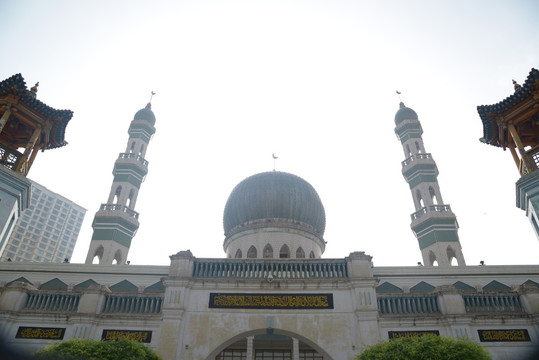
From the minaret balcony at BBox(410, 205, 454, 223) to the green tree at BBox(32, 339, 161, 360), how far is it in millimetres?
25267

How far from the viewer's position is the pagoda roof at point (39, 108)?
18.0 metres

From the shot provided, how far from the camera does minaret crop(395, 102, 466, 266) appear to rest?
93.5 ft

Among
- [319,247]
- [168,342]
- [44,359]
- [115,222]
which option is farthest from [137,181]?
[44,359]

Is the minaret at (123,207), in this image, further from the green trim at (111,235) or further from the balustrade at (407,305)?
the balustrade at (407,305)

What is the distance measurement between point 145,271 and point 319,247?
12.4 metres

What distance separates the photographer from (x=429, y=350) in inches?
414

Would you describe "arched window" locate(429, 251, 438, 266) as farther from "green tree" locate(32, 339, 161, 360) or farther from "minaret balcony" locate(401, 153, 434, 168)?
"green tree" locate(32, 339, 161, 360)

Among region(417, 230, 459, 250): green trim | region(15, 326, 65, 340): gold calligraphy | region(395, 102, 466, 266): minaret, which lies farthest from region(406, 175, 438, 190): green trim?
region(15, 326, 65, 340): gold calligraphy

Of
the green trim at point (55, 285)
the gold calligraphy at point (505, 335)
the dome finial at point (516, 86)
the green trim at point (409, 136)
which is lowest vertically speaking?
the gold calligraphy at point (505, 335)

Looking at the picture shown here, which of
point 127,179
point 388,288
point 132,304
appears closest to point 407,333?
point 388,288

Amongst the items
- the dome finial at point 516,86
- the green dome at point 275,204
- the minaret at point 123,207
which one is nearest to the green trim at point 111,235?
the minaret at point 123,207

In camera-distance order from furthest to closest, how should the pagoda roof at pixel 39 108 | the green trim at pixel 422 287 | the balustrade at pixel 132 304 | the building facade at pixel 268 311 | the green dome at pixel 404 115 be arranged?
the green dome at pixel 404 115
the green trim at pixel 422 287
the pagoda roof at pixel 39 108
the balustrade at pixel 132 304
the building facade at pixel 268 311

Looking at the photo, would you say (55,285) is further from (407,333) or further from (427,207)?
(427,207)

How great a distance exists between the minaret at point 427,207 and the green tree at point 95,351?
77.4 feet
